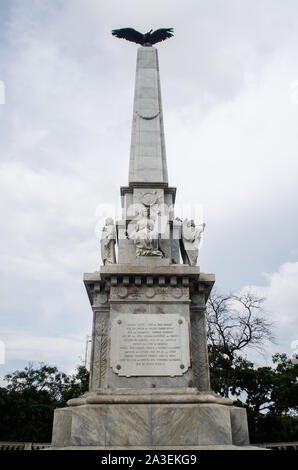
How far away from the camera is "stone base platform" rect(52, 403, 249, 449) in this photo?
7832 millimetres

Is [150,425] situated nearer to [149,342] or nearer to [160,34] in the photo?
[149,342]

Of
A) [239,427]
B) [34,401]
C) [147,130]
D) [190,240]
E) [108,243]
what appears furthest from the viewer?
[34,401]

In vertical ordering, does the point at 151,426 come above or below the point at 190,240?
below

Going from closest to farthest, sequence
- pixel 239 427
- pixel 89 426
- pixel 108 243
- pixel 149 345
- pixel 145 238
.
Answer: pixel 89 426 → pixel 239 427 → pixel 149 345 → pixel 145 238 → pixel 108 243

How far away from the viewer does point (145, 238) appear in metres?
10.7

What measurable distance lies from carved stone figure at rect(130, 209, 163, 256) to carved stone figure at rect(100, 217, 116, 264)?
0.65 meters

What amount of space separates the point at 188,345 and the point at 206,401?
4.63 ft

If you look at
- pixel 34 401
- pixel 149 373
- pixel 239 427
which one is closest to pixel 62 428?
pixel 149 373

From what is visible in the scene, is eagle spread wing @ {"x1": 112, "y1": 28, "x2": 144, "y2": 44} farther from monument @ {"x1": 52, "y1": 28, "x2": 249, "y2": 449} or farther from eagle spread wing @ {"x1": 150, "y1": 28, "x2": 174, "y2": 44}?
monument @ {"x1": 52, "y1": 28, "x2": 249, "y2": 449}

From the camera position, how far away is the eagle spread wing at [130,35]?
16750 mm

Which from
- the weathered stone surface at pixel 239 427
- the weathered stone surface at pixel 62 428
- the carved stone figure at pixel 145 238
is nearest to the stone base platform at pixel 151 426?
the weathered stone surface at pixel 62 428

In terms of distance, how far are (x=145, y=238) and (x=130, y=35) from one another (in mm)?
11011

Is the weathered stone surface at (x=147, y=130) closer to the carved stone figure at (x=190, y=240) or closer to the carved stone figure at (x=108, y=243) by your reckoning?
the carved stone figure at (x=190, y=240)

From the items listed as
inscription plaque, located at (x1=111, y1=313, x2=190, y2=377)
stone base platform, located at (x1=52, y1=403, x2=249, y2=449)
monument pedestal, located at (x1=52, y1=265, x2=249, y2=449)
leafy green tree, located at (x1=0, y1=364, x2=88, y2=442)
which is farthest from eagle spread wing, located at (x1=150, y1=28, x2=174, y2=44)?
leafy green tree, located at (x1=0, y1=364, x2=88, y2=442)
